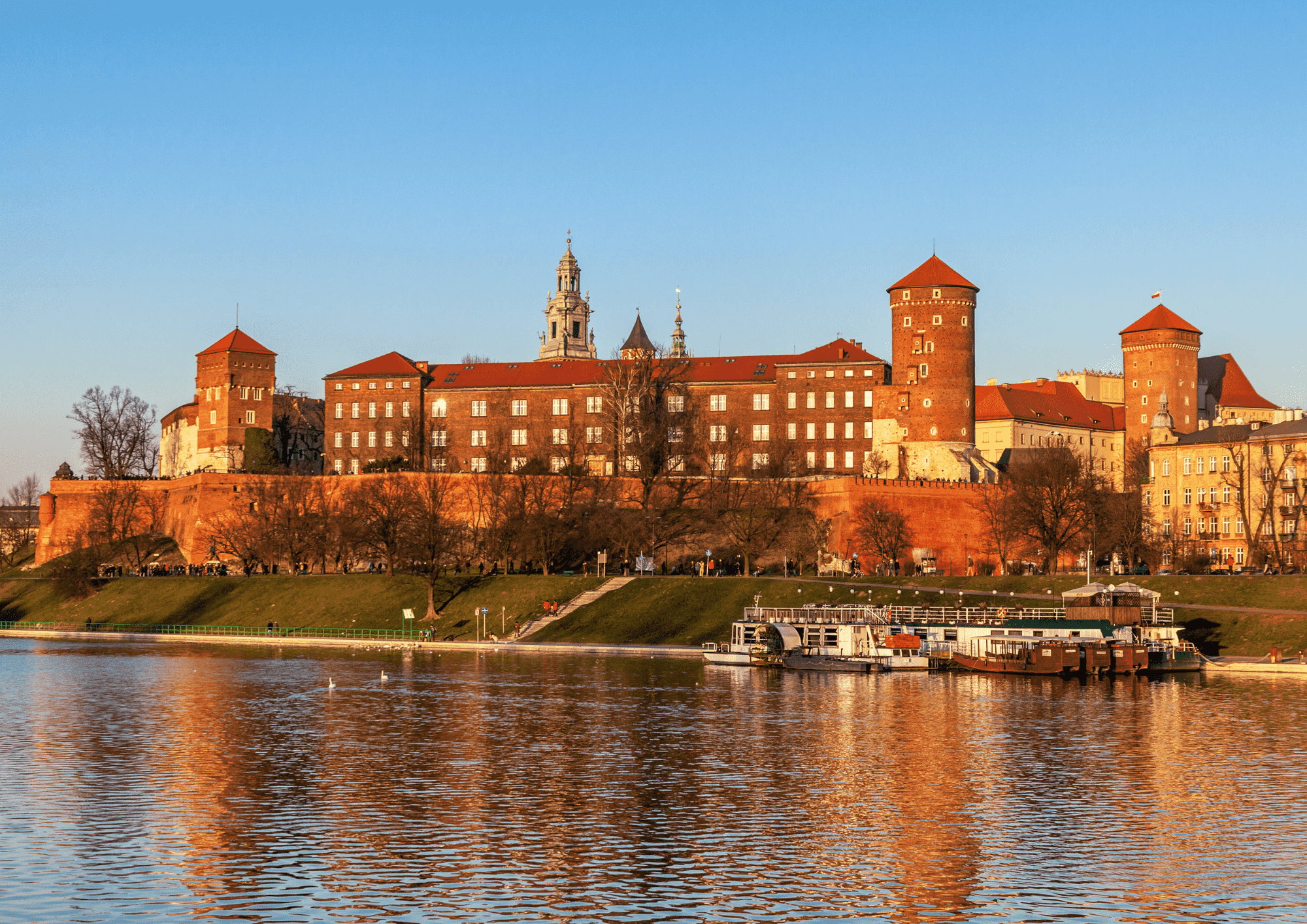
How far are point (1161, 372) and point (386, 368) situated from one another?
60.8 metres

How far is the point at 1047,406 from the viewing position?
13550cm

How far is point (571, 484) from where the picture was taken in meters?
102

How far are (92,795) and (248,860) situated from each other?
7.53m

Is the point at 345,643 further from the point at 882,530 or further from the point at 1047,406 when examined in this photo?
the point at 1047,406

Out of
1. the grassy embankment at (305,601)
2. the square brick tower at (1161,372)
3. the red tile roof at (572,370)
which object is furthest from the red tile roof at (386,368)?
the square brick tower at (1161,372)

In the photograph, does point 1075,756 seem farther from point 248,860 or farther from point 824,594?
point 824,594

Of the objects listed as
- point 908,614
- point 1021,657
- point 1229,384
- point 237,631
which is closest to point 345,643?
point 237,631

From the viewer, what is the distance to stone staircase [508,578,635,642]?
256 ft

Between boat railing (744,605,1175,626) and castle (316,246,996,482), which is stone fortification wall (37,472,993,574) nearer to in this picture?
castle (316,246,996,482)

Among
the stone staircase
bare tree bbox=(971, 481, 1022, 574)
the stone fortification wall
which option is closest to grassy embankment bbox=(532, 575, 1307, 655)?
the stone staircase

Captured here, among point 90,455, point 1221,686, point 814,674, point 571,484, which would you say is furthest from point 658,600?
point 90,455

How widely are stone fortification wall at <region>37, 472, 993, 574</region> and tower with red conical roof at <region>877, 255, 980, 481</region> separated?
281 inches

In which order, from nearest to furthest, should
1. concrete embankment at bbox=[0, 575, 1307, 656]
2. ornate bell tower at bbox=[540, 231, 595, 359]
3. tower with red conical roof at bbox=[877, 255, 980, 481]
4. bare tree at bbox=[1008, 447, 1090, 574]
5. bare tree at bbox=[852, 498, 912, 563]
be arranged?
concrete embankment at bbox=[0, 575, 1307, 656]
bare tree at bbox=[1008, 447, 1090, 574]
bare tree at bbox=[852, 498, 912, 563]
tower with red conical roof at bbox=[877, 255, 980, 481]
ornate bell tower at bbox=[540, 231, 595, 359]

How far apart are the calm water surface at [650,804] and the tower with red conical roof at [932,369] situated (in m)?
54.9
